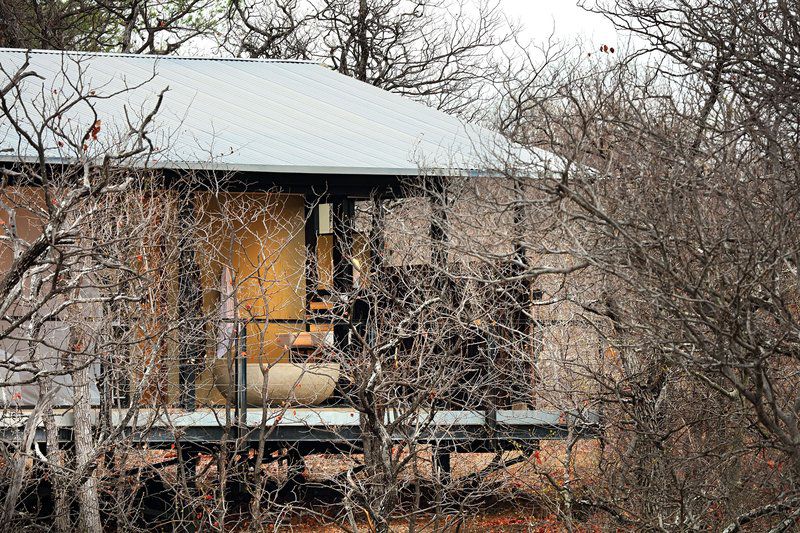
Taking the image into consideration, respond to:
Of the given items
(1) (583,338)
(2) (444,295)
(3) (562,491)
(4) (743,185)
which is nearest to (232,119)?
(2) (444,295)

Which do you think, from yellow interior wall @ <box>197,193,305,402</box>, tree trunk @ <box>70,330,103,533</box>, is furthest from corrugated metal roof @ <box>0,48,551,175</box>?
tree trunk @ <box>70,330,103,533</box>

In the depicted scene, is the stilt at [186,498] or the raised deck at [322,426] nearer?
the stilt at [186,498]

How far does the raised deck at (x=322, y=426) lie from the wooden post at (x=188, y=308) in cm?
28

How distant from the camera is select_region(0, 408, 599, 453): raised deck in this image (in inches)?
403

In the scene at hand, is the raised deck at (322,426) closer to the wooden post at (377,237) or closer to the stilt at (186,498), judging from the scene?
the stilt at (186,498)

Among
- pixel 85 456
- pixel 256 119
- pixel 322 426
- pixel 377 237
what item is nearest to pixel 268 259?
pixel 377 237

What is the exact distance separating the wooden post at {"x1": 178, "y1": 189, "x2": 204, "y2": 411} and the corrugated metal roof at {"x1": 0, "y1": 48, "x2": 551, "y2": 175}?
614 mm

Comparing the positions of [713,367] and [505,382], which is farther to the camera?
[505,382]

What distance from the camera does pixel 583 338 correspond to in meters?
10.6

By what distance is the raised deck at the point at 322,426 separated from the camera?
33.6ft

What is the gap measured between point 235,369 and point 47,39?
13425mm

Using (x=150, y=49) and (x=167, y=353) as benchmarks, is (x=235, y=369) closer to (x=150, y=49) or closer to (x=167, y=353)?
(x=167, y=353)

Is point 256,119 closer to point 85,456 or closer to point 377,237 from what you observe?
point 377,237

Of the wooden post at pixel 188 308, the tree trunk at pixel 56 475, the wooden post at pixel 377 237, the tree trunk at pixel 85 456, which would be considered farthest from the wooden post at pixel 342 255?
the tree trunk at pixel 56 475
